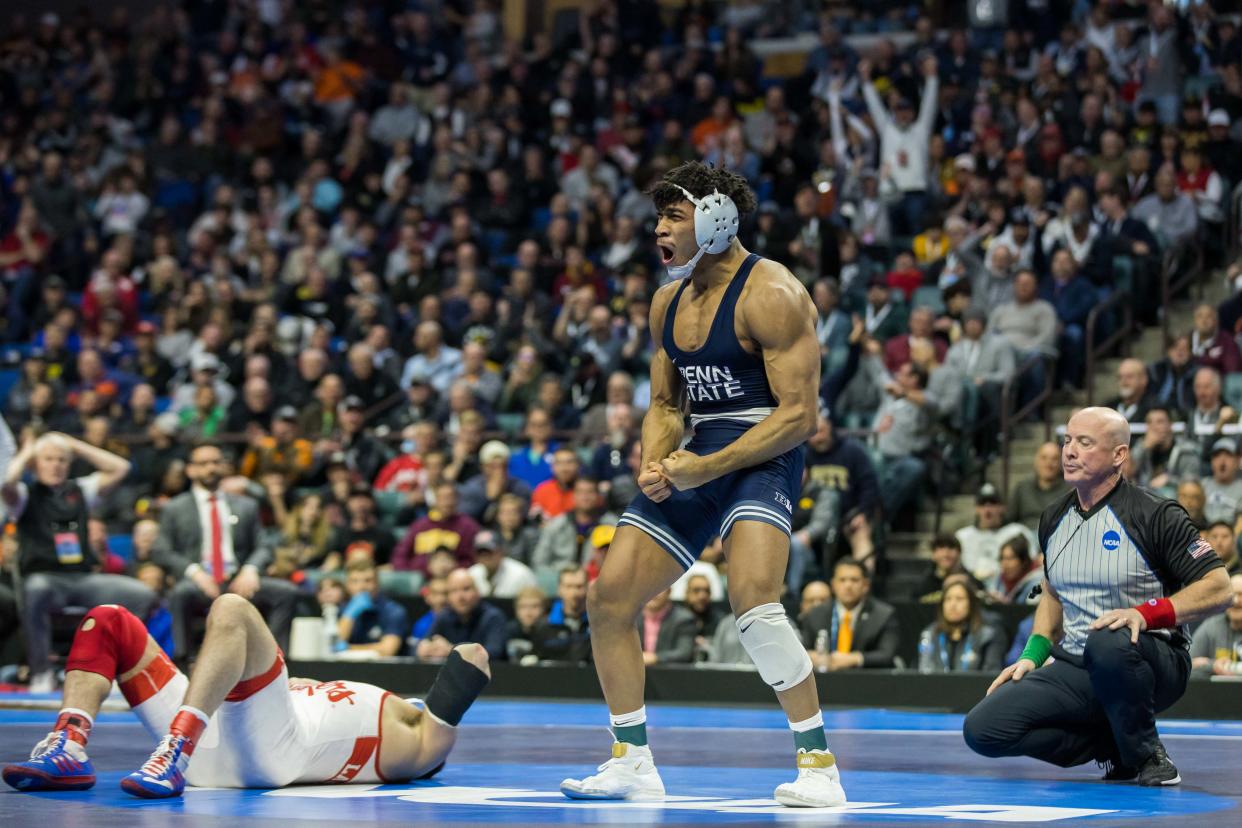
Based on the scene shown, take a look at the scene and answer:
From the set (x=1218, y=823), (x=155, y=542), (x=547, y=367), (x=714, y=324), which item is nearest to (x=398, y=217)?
(x=547, y=367)

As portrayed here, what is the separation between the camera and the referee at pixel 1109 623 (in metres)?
6.21

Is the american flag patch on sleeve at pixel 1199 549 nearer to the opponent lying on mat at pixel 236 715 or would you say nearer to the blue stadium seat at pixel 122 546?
the opponent lying on mat at pixel 236 715

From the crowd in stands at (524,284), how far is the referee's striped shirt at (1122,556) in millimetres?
4025

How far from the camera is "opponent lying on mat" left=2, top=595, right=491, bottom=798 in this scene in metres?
5.56

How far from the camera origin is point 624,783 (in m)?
5.85

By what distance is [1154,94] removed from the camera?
636 inches

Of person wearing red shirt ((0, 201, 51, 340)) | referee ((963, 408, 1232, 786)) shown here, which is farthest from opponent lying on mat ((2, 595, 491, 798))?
person wearing red shirt ((0, 201, 51, 340))

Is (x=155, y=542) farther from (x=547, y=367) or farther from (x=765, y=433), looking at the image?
(x=765, y=433)

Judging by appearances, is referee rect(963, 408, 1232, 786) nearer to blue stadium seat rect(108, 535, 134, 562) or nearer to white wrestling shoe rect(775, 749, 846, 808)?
white wrestling shoe rect(775, 749, 846, 808)

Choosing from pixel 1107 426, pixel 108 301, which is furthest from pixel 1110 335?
pixel 108 301

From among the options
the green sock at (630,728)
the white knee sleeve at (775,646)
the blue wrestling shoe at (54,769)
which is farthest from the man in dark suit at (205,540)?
the white knee sleeve at (775,646)

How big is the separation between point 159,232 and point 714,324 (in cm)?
1404

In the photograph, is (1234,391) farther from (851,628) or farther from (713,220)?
(713,220)

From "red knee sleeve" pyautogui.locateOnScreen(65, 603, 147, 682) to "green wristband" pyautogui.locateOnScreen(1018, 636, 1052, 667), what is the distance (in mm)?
2990
